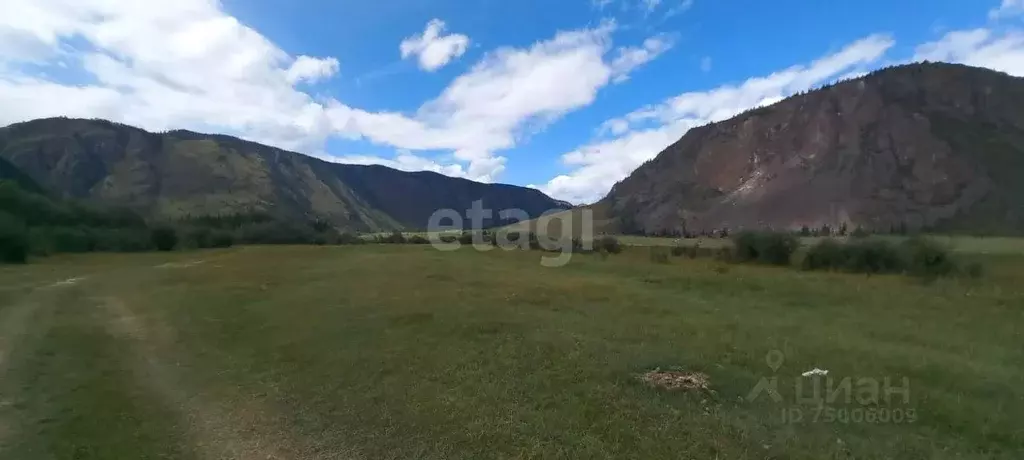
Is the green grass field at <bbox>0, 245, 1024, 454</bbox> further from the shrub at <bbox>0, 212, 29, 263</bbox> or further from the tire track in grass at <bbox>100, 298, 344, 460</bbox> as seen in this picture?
the shrub at <bbox>0, 212, 29, 263</bbox>

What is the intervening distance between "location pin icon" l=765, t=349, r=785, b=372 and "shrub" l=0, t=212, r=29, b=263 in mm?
69048

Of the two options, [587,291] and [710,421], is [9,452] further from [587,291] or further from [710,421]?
[587,291]

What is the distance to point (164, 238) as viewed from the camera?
87.2 meters

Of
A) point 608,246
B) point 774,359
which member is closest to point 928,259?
point 608,246

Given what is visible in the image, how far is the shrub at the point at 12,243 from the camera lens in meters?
55.4

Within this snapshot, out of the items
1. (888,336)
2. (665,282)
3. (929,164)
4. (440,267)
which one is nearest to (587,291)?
(665,282)

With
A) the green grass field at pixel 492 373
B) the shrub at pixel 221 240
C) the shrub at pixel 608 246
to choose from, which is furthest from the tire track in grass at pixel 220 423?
the shrub at pixel 221 240

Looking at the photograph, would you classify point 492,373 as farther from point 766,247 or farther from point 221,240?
point 221,240

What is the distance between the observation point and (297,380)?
47.4 ft

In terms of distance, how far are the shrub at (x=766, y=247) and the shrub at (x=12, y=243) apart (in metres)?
73.6

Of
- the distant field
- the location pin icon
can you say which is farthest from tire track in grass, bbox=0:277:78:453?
the distant field

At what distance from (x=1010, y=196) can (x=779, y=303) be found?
436 feet

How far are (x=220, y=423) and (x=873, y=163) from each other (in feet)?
534

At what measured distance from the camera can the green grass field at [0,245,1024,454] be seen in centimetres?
1019
